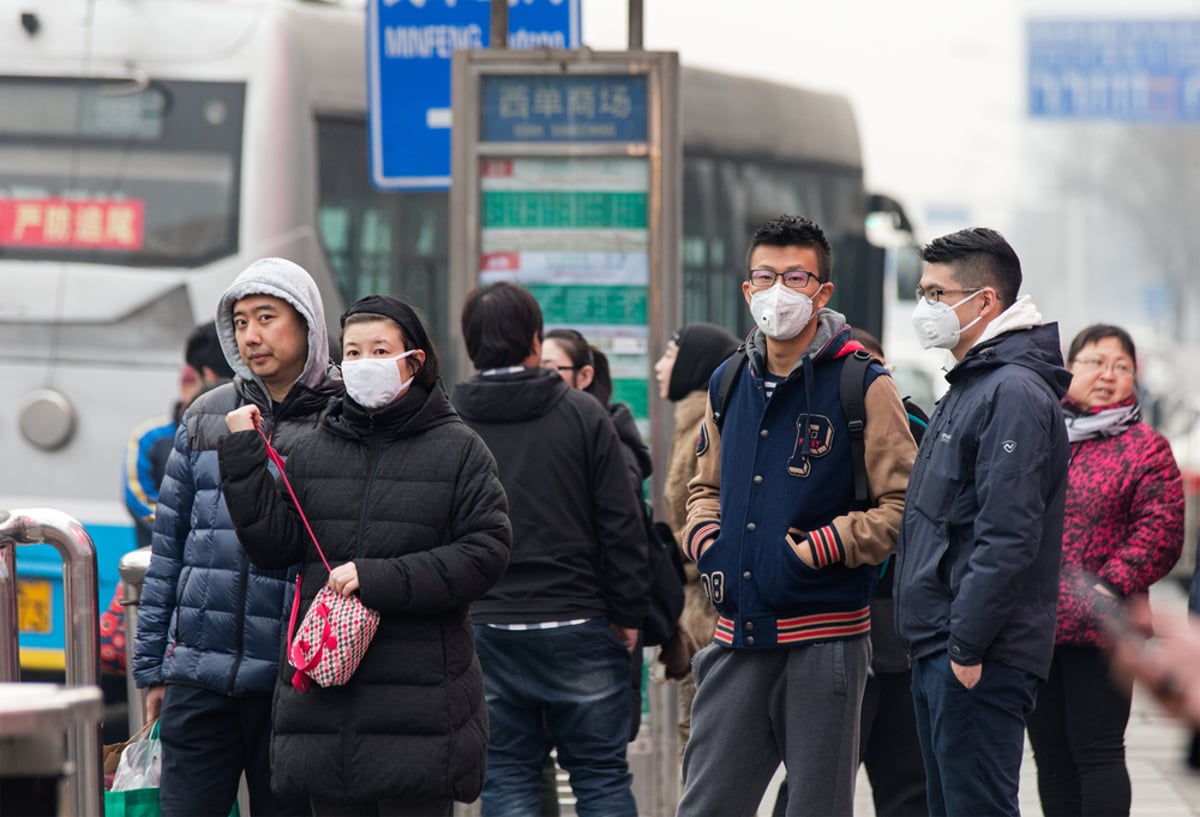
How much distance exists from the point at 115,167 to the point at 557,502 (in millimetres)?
4778

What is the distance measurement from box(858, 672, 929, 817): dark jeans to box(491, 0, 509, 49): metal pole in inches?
128

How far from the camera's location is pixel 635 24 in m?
7.35

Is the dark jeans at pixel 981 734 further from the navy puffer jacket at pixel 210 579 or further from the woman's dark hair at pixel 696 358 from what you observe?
the woman's dark hair at pixel 696 358

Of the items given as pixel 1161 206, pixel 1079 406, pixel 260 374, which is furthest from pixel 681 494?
pixel 1161 206

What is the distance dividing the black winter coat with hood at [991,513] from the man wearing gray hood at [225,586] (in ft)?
4.79

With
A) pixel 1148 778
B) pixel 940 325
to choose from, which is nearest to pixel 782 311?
pixel 940 325

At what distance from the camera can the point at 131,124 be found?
9.20 meters

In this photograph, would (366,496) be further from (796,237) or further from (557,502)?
(796,237)

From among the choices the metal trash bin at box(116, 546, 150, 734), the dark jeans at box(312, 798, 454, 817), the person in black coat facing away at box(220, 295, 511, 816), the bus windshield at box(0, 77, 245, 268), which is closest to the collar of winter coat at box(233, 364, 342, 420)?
the person in black coat facing away at box(220, 295, 511, 816)

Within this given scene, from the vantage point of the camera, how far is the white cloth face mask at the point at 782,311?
4.57 m

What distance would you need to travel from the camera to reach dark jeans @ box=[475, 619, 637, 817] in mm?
5293

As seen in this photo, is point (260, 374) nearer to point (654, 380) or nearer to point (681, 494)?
point (681, 494)

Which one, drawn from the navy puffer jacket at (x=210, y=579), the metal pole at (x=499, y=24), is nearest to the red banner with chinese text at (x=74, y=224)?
the metal pole at (x=499, y=24)

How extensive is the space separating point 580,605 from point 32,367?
4.59 m
